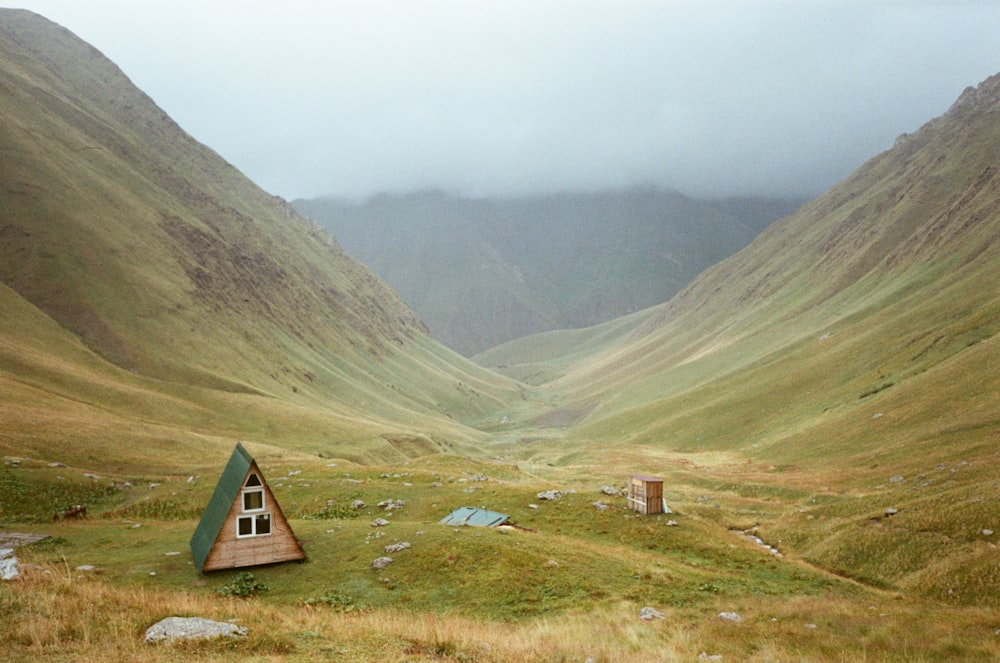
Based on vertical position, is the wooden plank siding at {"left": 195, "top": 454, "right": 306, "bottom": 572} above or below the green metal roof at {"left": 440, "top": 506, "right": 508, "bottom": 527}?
above

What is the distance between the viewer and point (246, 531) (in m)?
31.5

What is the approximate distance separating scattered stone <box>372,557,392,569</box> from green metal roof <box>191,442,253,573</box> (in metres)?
8.35

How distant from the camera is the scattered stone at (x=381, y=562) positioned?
30.7 meters

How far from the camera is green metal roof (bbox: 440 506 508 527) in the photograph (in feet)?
127

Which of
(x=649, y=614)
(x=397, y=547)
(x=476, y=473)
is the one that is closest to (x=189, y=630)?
(x=397, y=547)

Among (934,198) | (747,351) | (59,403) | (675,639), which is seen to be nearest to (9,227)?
(59,403)

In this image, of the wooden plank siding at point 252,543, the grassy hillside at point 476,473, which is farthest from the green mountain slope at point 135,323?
the wooden plank siding at point 252,543

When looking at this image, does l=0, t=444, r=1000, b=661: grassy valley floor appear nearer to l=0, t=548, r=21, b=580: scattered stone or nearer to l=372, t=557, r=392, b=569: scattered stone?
l=372, t=557, r=392, b=569: scattered stone

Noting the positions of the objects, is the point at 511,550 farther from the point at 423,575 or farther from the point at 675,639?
the point at 675,639

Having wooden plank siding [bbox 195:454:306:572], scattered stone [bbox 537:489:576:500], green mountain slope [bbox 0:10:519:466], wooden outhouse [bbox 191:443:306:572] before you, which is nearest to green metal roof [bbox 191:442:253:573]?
wooden outhouse [bbox 191:443:306:572]

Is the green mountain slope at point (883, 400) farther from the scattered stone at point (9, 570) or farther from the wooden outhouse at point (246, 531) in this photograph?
the scattered stone at point (9, 570)

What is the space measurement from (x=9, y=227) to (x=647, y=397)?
166725mm

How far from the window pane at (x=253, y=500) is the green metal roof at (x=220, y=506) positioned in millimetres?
559

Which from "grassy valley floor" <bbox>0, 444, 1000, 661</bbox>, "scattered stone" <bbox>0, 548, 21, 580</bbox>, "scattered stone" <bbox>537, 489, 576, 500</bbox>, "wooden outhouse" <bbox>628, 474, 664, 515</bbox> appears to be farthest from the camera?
"scattered stone" <bbox>537, 489, 576, 500</bbox>
